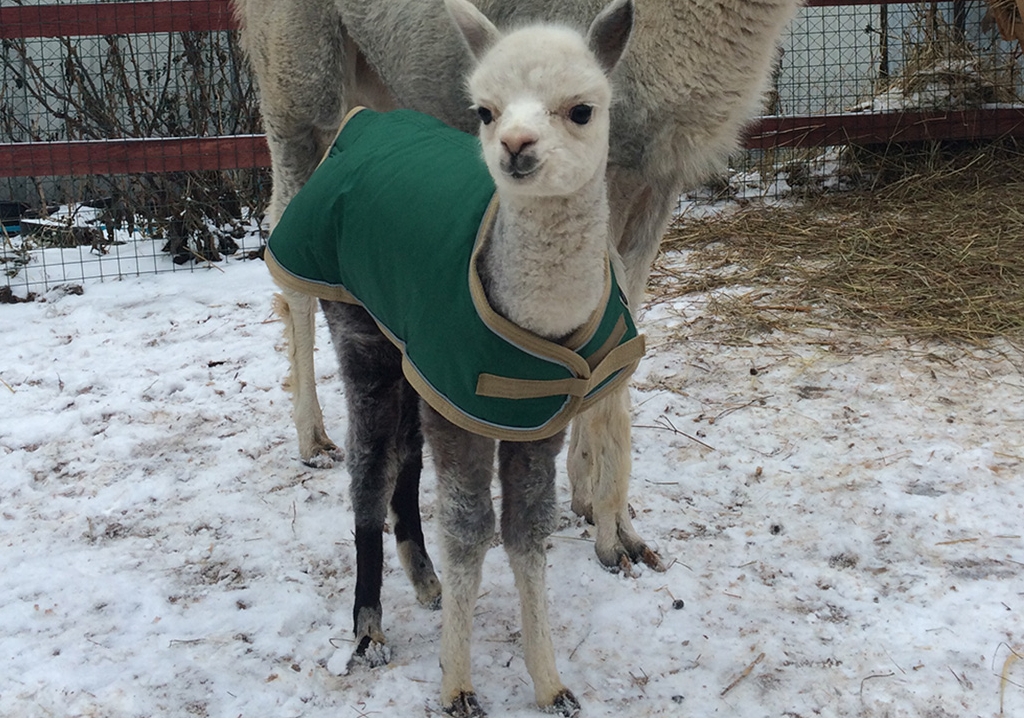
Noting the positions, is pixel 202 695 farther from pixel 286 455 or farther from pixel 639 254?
pixel 639 254

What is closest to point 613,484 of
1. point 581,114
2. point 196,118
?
point 581,114

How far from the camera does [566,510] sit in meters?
3.53

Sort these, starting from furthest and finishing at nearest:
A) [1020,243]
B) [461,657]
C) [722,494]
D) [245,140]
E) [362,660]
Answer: [245,140]
[1020,243]
[722,494]
[362,660]
[461,657]

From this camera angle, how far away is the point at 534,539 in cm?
240

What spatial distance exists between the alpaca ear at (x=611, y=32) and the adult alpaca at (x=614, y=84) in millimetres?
450

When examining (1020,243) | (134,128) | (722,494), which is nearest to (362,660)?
(722,494)

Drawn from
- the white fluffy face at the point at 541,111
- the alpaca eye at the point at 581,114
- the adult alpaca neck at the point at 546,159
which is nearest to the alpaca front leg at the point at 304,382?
the adult alpaca neck at the point at 546,159

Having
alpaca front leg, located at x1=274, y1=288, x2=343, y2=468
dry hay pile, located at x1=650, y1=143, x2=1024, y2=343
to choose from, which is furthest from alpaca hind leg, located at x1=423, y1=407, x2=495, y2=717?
dry hay pile, located at x1=650, y1=143, x2=1024, y2=343

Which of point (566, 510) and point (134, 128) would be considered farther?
point (134, 128)

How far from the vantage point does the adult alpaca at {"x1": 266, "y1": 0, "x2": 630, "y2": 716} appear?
198cm

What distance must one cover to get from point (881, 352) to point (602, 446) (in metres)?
1.85

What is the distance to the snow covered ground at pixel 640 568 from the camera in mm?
2422

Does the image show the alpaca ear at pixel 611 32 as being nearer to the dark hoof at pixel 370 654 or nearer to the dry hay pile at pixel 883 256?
the dark hoof at pixel 370 654

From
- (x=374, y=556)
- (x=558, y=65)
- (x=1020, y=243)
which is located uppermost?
(x=558, y=65)
